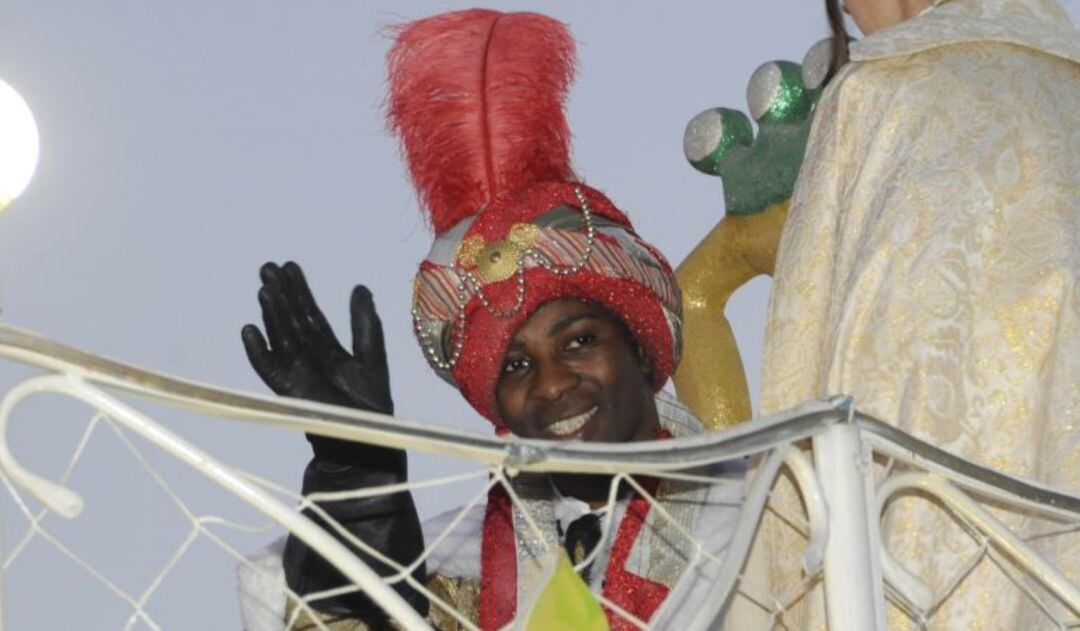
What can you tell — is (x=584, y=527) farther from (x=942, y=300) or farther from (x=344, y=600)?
(x=942, y=300)

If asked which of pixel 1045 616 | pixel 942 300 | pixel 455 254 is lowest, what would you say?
pixel 1045 616

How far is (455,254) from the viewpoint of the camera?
16.2 feet

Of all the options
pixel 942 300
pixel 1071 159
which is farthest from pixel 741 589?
pixel 1071 159

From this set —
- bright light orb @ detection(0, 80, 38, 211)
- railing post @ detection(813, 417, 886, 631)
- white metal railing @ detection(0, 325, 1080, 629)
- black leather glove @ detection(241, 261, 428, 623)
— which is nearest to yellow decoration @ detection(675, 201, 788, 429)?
black leather glove @ detection(241, 261, 428, 623)

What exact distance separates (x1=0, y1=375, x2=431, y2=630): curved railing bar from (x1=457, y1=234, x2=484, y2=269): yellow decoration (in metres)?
2.09

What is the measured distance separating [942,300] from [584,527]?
121 cm

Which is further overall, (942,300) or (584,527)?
(584,527)

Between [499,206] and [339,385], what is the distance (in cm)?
69

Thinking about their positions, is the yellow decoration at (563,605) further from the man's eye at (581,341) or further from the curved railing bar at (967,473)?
the man's eye at (581,341)

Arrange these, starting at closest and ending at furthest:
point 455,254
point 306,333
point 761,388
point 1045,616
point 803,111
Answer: point 1045,616 → point 761,388 → point 306,333 → point 455,254 → point 803,111

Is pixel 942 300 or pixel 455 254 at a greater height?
pixel 455 254

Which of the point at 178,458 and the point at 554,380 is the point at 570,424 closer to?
the point at 554,380

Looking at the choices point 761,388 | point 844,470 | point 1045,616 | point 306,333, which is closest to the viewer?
point 844,470

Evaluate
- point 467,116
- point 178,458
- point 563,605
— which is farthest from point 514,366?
point 178,458
